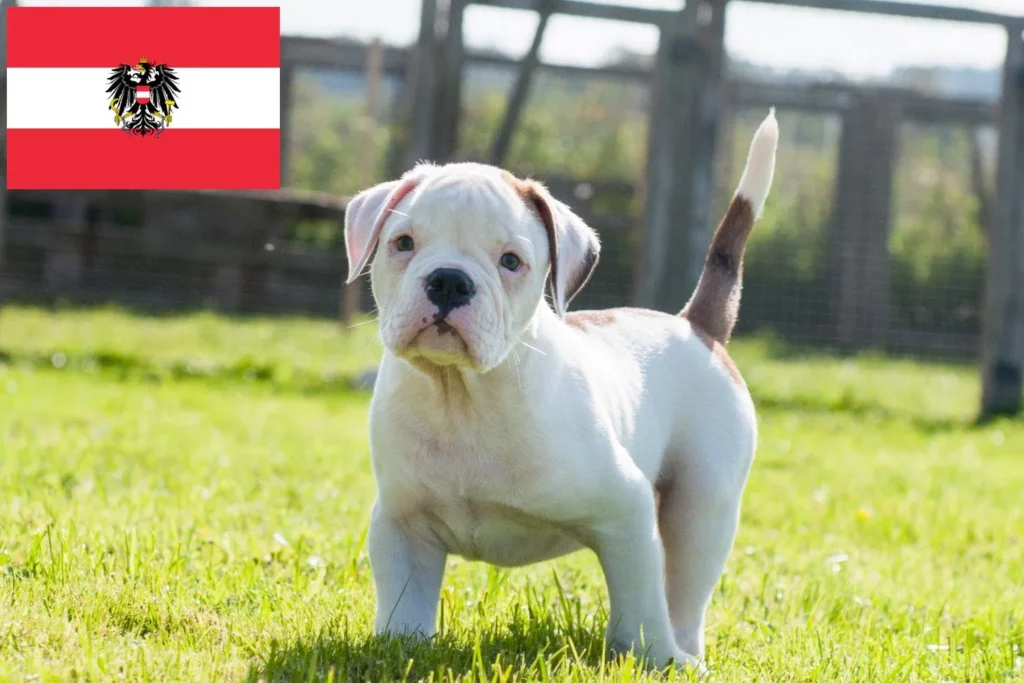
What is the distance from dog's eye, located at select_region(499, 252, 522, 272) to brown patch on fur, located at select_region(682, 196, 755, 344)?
3.51ft

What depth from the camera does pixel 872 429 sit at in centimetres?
779

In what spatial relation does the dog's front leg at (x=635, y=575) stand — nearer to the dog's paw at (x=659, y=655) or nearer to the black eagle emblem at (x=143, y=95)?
the dog's paw at (x=659, y=655)

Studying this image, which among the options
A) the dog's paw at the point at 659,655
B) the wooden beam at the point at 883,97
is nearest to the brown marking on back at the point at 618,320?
the dog's paw at the point at 659,655

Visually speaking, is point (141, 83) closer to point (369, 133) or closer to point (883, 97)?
point (369, 133)

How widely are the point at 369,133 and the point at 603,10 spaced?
9.35 feet

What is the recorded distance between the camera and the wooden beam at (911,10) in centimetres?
851

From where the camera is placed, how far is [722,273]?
3.74 meters

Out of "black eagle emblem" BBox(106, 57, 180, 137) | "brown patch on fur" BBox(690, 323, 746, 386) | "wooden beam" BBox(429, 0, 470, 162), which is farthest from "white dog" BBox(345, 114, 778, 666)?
"wooden beam" BBox(429, 0, 470, 162)

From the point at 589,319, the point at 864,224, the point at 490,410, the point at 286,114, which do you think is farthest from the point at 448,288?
the point at 286,114

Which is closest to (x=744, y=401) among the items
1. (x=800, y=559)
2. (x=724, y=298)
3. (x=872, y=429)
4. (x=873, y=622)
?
(x=724, y=298)

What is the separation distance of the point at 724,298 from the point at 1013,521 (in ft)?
7.14

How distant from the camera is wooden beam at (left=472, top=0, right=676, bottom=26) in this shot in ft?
26.3

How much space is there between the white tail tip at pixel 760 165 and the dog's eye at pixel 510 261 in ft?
3.72

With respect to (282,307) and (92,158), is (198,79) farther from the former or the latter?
(282,307)
